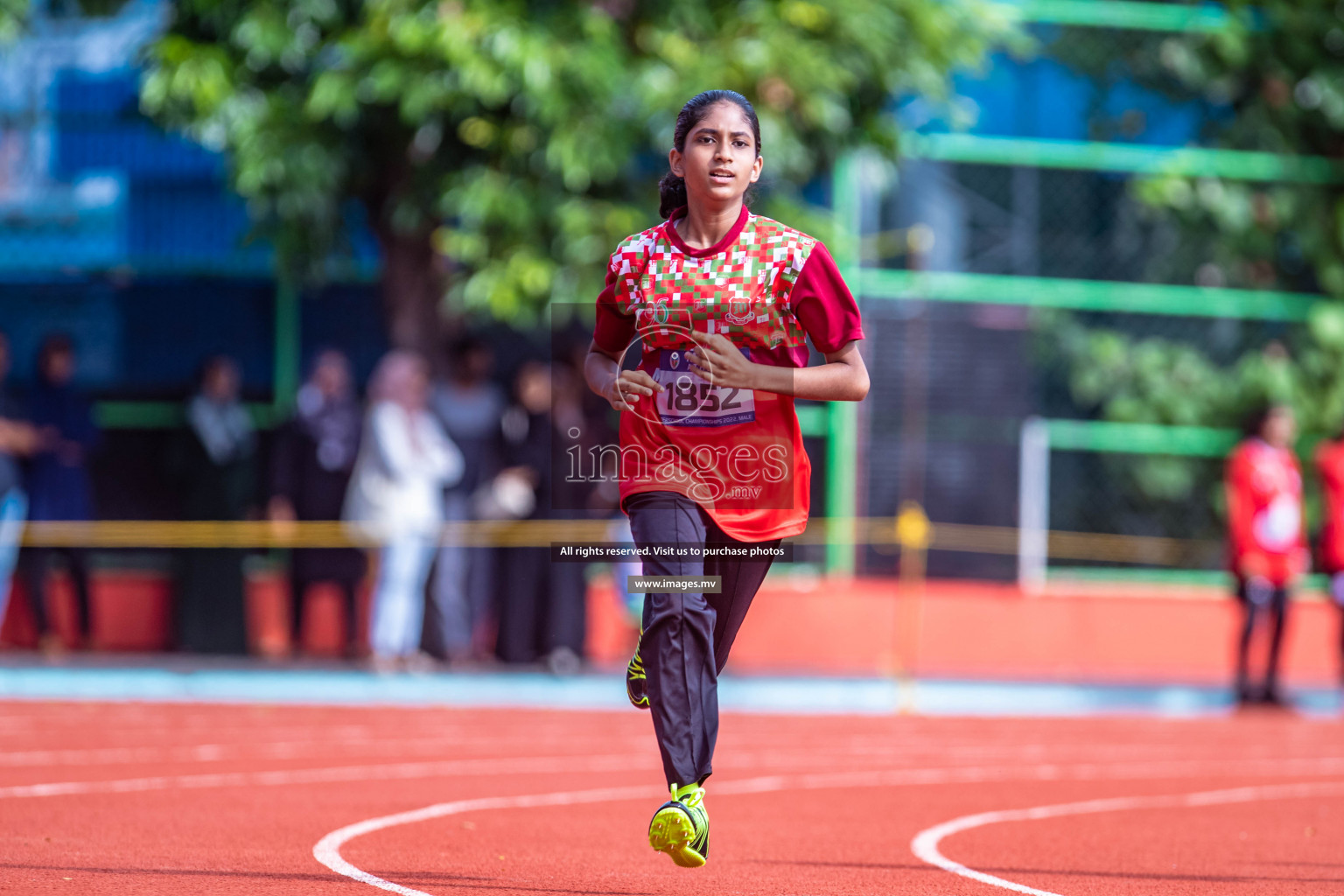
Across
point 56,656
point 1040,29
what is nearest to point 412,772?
point 56,656

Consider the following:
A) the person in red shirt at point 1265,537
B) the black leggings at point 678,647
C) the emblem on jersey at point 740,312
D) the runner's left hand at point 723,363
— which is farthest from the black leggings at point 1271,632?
the runner's left hand at point 723,363

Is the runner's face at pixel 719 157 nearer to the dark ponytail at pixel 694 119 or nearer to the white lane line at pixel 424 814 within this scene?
the dark ponytail at pixel 694 119

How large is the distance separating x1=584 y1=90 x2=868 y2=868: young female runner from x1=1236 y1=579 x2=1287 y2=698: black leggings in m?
9.00

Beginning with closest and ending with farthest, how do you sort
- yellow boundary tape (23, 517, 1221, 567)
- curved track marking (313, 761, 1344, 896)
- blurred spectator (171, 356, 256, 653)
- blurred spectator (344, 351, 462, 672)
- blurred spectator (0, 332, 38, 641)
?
curved track marking (313, 761, 1344, 896) → blurred spectator (344, 351, 462, 672) → blurred spectator (0, 332, 38, 641) → yellow boundary tape (23, 517, 1221, 567) → blurred spectator (171, 356, 256, 653)

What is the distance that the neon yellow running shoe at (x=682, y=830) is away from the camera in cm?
505

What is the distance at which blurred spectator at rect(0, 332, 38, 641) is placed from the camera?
46.0ft

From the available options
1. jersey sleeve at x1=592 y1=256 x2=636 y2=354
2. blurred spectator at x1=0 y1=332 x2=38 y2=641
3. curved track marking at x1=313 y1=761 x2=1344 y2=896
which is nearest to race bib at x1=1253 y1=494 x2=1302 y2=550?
curved track marking at x1=313 y1=761 x2=1344 y2=896

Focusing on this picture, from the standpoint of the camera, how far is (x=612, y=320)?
5496 mm

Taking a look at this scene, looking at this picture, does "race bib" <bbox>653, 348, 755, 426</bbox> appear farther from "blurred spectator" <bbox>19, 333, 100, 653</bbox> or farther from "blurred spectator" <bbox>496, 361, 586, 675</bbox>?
"blurred spectator" <bbox>19, 333, 100, 653</bbox>

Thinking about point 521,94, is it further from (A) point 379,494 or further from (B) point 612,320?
(B) point 612,320

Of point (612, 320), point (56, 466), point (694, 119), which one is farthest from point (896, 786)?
point (56, 466)

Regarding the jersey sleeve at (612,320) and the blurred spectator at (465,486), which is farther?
the blurred spectator at (465,486)

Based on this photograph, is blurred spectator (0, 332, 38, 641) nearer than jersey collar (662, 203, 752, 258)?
No

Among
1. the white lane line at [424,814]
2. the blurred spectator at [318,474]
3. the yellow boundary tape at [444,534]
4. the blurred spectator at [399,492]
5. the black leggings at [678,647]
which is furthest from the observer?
the blurred spectator at [318,474]
